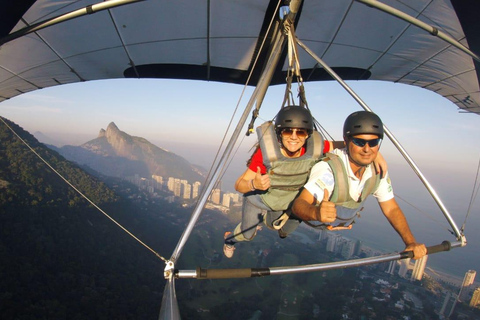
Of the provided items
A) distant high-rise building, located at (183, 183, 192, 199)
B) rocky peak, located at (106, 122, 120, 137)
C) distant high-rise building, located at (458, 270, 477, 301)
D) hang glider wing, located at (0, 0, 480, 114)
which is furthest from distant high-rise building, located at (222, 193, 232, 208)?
rocky peak, located at (106, 122, 120, 137)

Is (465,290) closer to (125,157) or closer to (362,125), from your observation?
(362,125)

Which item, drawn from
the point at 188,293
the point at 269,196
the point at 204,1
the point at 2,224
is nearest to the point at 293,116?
the point at 269,196

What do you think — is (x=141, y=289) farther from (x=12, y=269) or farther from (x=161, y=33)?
(x=161, y=33)

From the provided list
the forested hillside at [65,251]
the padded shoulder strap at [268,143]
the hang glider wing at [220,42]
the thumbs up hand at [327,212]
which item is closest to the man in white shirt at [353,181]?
the thumbs up hand at [327,212]

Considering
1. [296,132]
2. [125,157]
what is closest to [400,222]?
[296,132]

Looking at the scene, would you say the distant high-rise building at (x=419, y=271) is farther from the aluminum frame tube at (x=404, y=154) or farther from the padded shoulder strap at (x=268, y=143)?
the padded shoulder strap at (x=268, y=143)

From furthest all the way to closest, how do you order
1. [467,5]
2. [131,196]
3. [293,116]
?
[131,196]
[467,5]
[293,116]
